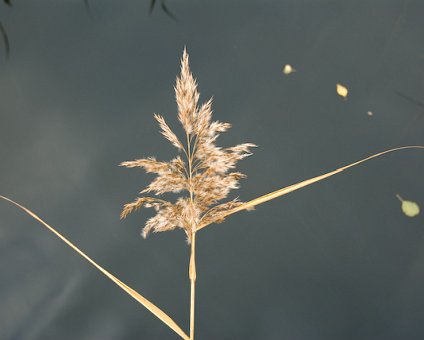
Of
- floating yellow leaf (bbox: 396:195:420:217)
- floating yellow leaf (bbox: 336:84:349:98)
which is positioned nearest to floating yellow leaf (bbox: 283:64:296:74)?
floating yellow leaf (bbox: 336:84:349:98)

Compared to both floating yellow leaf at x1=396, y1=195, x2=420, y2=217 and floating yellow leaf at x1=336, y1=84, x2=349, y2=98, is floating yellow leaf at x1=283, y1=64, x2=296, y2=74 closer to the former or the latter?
floating yellow leaf at x1=336, y1=84, x2=349, y2=98

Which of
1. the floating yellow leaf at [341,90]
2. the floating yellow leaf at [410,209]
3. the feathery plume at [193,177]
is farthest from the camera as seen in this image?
the floating yellow leaf at [341,90]

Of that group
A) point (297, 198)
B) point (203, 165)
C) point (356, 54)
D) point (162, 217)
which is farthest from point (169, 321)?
point (356, 54)

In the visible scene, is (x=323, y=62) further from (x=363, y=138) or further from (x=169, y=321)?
(x=169, y=321)

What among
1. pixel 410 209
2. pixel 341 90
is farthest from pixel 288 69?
pixel 410 209

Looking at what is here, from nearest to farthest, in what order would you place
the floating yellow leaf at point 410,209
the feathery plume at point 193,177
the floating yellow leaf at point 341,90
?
the feathery plume at point 193,177 < the floating yellow leaf at point 410,209 < the floating yellow leaf at point 341,90

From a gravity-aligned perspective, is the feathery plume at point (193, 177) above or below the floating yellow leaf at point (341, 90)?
below

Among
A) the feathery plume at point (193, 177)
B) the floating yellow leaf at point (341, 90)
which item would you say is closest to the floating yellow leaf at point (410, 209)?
the floating yellow leaf at point (341, 90)

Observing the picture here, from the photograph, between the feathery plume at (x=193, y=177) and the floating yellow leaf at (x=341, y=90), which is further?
the floating yellow leaf at (x=341, y=90)

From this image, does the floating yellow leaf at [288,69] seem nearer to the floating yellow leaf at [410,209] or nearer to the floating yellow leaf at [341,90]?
the floating yellow leaf at [341,90]
